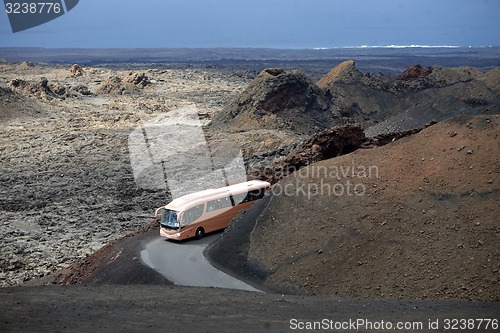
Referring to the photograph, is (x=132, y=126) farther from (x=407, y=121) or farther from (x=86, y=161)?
(x=407, y=121)

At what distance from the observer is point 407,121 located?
3522 cm

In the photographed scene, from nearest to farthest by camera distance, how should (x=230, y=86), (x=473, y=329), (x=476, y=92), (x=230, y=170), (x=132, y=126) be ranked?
(x=473, y=329), (x=230, y=170), (x=476, y=92), (x=132, y=126), (x=230, y=86)

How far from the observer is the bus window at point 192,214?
19.7 m

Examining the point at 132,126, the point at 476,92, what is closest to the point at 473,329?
the point at 476,92

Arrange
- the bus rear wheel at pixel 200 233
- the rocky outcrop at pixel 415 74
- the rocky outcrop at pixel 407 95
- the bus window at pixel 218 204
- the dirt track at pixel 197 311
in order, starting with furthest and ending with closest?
1. the rocky outcrop at pixel 415 74
2. the rocky outcrop at pixel 407 95
3. the bus window at pixel 218 204
4. the bus rear wheel at pixel 200 233
5. the dirt track at pixel 197 311

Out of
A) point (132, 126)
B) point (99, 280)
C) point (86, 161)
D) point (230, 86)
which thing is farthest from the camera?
point (230, 86)

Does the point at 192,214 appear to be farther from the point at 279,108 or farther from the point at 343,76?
the point at 343,76

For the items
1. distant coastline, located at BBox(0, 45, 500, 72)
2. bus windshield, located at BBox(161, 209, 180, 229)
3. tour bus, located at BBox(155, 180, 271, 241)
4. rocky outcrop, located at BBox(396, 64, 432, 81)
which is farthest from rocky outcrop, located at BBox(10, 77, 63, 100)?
distant coastline, located at BBox(0, 45, 500, 72)

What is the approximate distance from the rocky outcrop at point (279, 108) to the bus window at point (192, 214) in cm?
2201

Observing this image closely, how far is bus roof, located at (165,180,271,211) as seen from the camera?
20103 mm

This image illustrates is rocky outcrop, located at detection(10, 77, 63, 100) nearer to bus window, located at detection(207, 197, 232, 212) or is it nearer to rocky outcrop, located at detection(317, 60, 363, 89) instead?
rocky outcrop, located at detection(317, 60, 363, 89)

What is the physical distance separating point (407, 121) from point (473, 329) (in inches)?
984

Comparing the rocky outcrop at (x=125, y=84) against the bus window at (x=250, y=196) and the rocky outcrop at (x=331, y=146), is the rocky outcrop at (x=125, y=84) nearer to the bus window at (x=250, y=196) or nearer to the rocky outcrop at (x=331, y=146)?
the rocky outcrop at (x=331, y=146)

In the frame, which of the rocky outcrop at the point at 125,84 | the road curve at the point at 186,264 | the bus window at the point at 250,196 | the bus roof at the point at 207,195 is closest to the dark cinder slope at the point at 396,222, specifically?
the road curve at the point at 186,264
